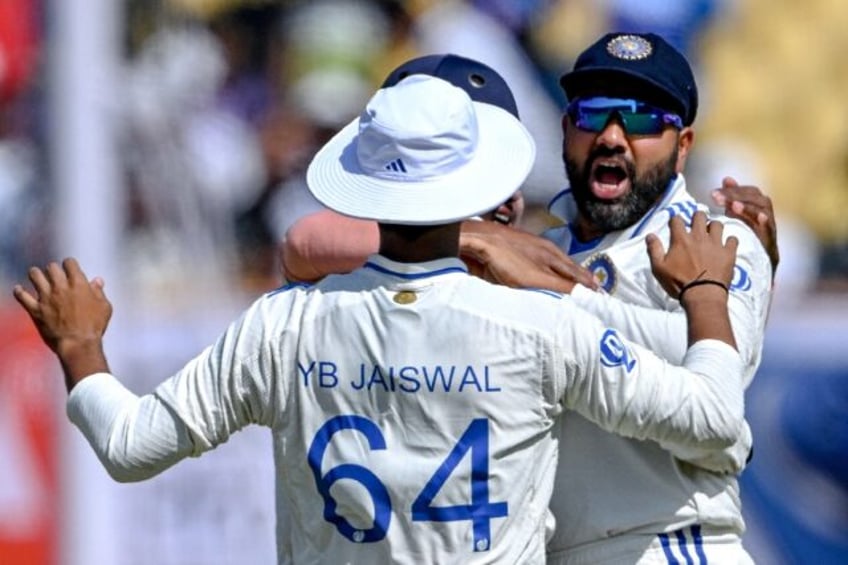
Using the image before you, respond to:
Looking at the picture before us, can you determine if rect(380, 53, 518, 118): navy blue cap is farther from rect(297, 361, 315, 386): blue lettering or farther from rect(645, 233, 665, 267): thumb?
rect(297, 361, 315, 386): blue lettering

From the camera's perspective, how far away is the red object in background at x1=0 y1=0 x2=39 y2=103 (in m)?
7.30

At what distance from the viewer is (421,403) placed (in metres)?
3.14

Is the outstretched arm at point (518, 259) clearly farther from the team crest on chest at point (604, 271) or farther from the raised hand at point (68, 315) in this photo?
the raised hand at point (68, 315)

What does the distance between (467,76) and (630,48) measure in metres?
0.43

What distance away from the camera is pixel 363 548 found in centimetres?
319

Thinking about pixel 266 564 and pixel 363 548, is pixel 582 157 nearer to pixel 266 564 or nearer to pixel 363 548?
pixel 363 548

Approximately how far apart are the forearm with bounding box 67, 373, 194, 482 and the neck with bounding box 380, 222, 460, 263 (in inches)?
19.3

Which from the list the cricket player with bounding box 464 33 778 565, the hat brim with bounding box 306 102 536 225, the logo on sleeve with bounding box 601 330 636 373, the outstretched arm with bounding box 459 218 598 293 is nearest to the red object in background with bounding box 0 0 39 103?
the cricket player with bounding box 464 33 778 565

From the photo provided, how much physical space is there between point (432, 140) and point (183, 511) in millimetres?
4271

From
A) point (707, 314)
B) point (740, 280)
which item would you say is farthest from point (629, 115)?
point (707, 314)

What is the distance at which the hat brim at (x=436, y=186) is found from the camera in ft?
10.3

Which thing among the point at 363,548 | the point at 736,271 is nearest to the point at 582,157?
the point at 736,271

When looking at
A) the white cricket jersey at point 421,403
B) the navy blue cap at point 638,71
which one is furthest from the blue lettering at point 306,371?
the navy blue cap at point 638,71

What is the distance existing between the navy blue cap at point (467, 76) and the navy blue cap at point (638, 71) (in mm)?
307
